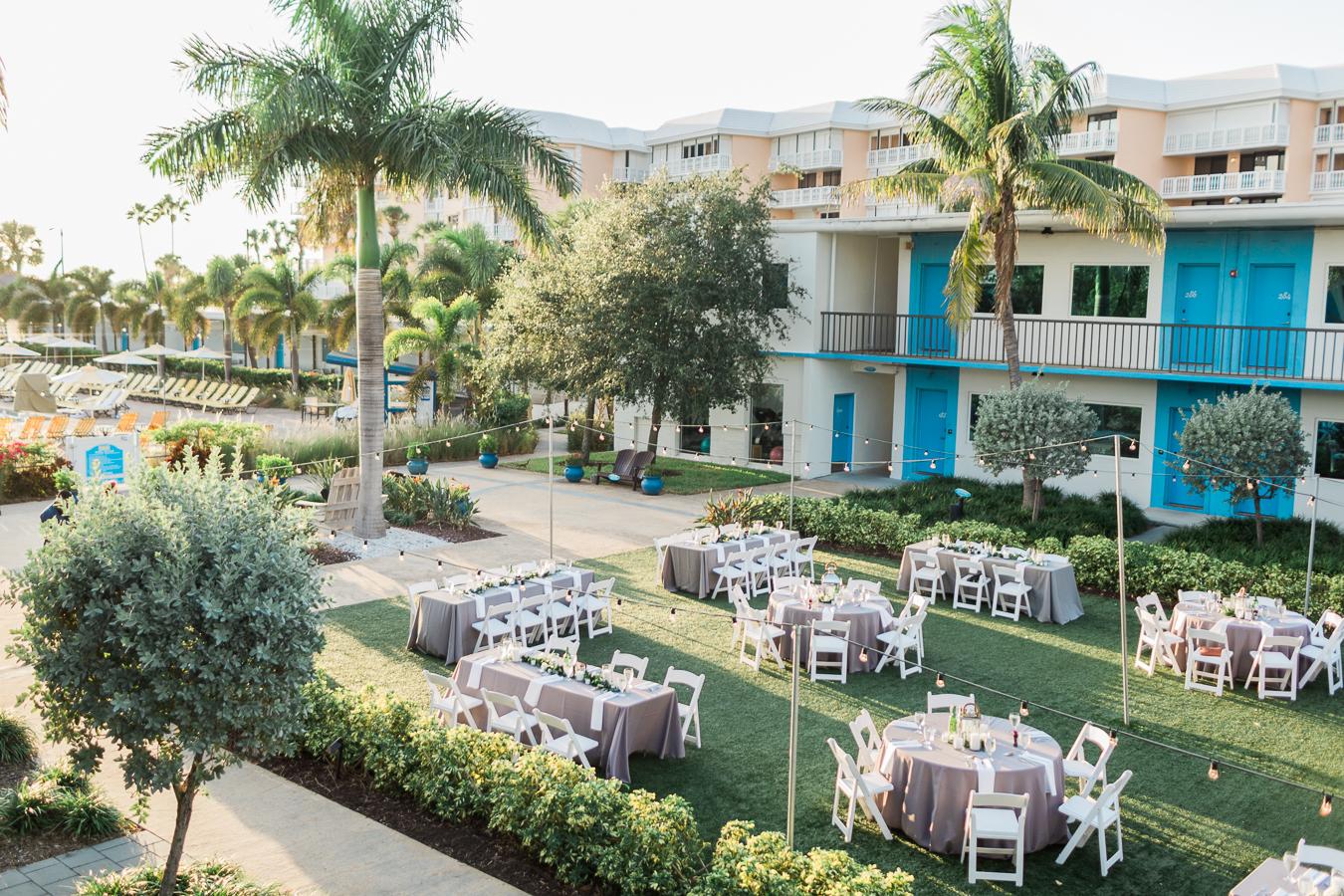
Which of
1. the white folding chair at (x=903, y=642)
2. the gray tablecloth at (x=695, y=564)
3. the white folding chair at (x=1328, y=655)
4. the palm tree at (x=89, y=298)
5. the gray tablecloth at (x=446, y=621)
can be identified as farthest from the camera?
the palm tree at (x=89, y=298)

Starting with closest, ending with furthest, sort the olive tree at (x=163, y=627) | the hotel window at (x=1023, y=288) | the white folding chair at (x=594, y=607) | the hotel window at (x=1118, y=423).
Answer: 1. the olive tree at (x=163, y=627)
2. the white folding chair at (x=594, y=607)
3. the hotel window at (x=1118, y=423)
4. the hotel window at (x=1023, y=288)

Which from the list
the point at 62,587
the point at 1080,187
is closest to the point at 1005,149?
the point at 1080,187

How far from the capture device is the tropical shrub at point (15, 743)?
1025cm

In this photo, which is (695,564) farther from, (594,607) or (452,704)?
(452,704)

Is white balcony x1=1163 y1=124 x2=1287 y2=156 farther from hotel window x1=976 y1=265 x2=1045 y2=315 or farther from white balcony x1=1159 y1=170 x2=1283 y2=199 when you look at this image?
hotel window x1=976 y1=265 x2=1045 y2=315

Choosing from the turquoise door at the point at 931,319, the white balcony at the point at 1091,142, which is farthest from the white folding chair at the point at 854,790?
the white balcony at the point at 1091,142

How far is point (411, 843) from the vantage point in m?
8.92

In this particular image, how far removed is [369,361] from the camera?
770 inches

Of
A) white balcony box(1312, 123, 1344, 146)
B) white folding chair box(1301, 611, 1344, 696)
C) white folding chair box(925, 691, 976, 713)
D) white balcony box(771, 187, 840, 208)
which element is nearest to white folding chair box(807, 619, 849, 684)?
white folding chair box(925, 691, 976, 713)

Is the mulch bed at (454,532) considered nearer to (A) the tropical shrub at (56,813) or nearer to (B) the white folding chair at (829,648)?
(B) the white folding chair at (829,648)

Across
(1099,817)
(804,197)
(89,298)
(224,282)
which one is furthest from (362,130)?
(804,197)

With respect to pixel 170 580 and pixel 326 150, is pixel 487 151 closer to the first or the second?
pixel 326 150

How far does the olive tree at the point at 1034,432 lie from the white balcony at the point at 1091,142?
3524cm

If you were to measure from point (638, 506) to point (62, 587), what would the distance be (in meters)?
18.2
